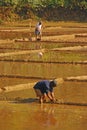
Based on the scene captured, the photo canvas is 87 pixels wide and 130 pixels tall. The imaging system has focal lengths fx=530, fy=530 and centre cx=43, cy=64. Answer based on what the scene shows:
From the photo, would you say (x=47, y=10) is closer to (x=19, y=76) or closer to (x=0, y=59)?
(x=0, y=59)

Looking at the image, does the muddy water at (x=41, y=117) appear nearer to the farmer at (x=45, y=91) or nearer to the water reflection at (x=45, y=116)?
the water reflection at (x=45, y=116)

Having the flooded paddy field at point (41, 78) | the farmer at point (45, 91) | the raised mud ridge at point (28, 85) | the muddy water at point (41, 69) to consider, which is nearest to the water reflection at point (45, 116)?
the flooded paddy field at point (41, 78)

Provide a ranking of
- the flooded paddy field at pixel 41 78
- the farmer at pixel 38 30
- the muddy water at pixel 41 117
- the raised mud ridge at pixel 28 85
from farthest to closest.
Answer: the farmer at pixel 38 30
the raised mud ridge at pixel 28 85
the flooded paddy field at pixel 41 78
the muddy water at pixel 41 117

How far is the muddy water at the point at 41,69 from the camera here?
13844 millimetres

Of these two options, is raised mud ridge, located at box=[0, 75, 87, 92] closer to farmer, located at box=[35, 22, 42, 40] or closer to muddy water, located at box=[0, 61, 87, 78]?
muddy water, located at box=[0, 61, 87, 78]

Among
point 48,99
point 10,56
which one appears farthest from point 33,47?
point 48,99

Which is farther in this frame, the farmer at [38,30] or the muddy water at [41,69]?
the farmer at [38,30]

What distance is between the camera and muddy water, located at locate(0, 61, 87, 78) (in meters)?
13.8

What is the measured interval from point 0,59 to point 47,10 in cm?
2269

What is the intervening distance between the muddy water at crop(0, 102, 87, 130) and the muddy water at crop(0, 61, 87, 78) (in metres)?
3.65

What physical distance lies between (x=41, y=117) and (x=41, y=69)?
5878mm

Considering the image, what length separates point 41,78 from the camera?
13.0 meters

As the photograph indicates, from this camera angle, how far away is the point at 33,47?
19.9 m

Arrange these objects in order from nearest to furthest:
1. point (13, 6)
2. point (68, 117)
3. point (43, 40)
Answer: point (68, 117), point (43, 40), point (13, 6)
